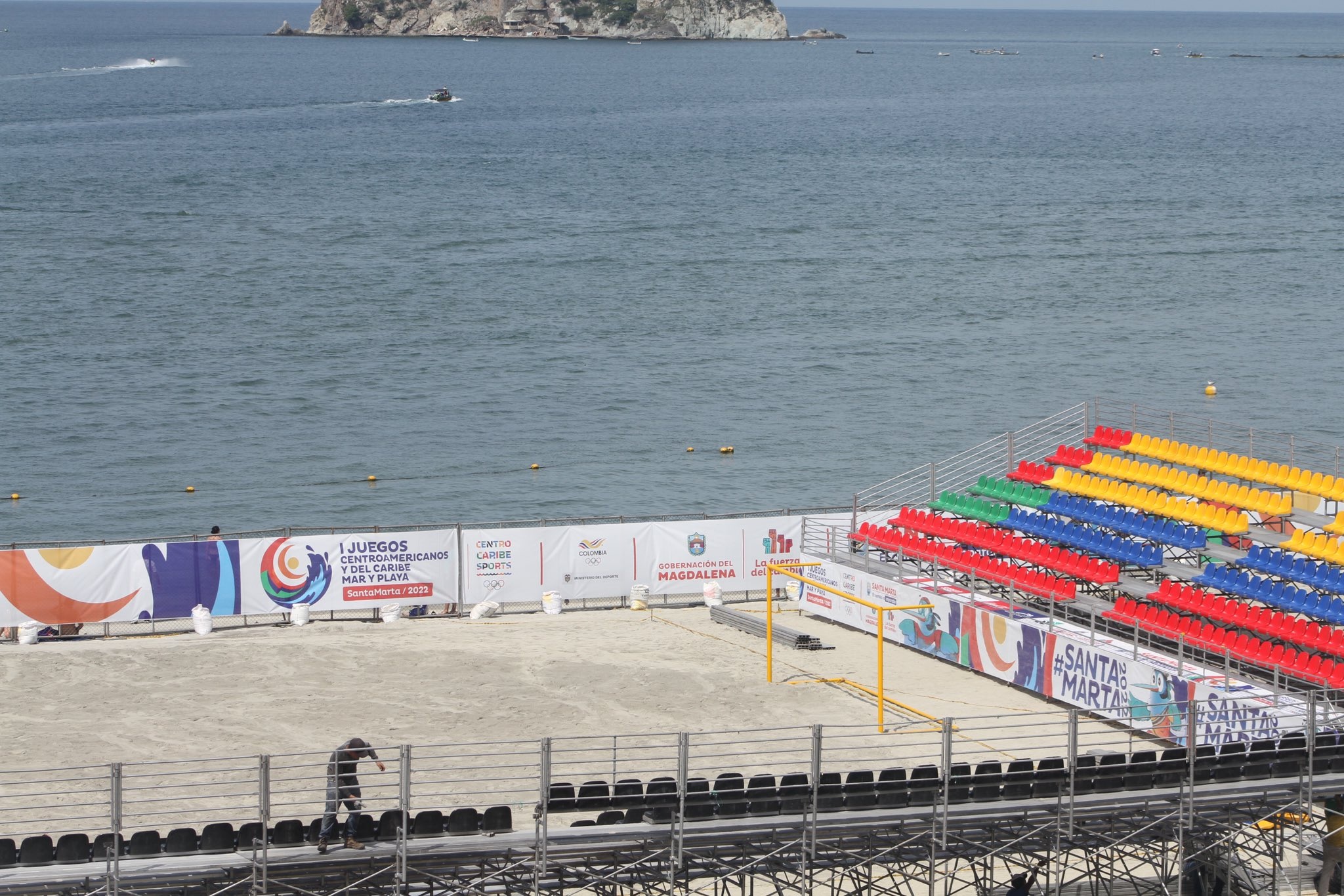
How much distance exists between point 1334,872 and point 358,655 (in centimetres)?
1740

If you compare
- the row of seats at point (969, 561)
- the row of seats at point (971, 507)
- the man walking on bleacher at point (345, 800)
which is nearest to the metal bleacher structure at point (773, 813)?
the man walking on bleacher at point (345, 800)

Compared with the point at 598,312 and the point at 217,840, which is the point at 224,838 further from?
the point at 598,312

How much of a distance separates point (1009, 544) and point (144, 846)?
2013 centimetres

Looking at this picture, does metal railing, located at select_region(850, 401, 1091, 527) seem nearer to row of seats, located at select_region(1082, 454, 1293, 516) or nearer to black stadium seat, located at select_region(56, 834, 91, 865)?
row of seats, located at select_region(1082, 454, 1293, 516)

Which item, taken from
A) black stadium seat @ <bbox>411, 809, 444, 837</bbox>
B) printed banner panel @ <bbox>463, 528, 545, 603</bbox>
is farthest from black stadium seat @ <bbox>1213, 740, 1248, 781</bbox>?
printed banner panel @ <bbox>463, 528, 545, 603</bbox>

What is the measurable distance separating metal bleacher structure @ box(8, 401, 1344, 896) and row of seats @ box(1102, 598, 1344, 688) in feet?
0.21

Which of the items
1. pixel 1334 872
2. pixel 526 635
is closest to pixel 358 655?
pixel 526 635

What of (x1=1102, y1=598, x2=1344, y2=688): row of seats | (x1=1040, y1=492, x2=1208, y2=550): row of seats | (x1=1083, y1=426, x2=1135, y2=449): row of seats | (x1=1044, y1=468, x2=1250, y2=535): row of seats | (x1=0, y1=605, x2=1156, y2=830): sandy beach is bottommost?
(x1=0, y1=605, x2=1156, y2=830): sandy beach

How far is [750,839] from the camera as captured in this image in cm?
1953

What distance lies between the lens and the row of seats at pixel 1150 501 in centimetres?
3284

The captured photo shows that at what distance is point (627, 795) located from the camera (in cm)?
1989

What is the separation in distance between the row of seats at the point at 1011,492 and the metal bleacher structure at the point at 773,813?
690cm

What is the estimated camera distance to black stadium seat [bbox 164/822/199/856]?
18.5 meters

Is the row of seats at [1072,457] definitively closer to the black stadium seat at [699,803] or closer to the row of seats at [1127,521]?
the row of seats at [1127,521]
